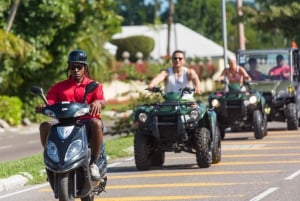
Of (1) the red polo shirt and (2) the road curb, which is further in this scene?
(2) the road curb

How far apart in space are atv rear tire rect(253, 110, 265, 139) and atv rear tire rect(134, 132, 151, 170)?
5798 millimetres

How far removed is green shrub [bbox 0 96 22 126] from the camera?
39750 mm

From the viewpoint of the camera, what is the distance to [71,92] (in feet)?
38.4

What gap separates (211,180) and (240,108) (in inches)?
303

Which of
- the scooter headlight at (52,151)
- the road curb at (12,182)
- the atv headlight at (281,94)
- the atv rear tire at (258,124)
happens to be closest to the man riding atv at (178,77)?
the road curb at (12,182)

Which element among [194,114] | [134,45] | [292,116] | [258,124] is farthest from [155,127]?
[134,45]

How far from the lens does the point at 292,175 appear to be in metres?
15.1

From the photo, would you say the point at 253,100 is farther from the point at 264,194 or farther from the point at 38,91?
the point at 38,91

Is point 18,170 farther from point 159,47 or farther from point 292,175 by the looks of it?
point 159,47

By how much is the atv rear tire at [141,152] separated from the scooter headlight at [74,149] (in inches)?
224

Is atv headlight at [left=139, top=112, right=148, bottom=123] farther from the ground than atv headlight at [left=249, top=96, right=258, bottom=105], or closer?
closer

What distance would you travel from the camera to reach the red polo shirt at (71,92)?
11633mm

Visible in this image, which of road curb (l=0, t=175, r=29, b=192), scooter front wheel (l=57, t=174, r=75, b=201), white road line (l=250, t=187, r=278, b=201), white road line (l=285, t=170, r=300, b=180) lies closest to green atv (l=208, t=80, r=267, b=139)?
white road line (l=285, t=170, r=300, b=180)

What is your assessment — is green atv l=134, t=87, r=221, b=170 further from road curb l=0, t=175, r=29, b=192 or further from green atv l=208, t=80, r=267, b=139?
green atv l=208, t=80, r=267, b=139
